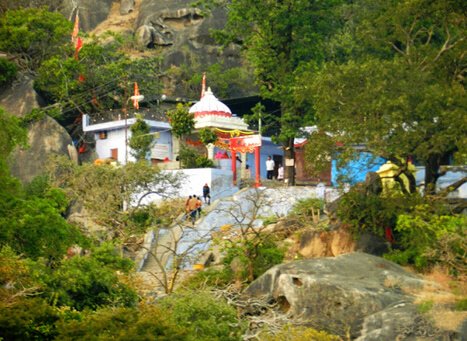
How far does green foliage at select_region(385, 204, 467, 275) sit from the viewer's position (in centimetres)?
2914

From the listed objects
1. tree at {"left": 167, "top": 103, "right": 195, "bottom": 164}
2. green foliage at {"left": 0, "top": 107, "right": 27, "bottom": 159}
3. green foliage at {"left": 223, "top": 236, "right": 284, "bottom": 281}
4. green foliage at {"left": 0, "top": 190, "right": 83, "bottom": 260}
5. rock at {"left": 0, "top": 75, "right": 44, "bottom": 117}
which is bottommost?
green foliage at {"left": 223, "top": 236, "right": 284, "bottom": 281}

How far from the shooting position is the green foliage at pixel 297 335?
2455 centimetres

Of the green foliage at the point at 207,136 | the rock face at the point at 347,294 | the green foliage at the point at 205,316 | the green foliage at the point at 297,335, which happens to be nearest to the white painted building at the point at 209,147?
the green foliage at the point at 207,136

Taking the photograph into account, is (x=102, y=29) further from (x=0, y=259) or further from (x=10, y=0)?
(x=0, y=259)

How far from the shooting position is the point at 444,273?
30.2m

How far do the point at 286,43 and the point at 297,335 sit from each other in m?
19.5

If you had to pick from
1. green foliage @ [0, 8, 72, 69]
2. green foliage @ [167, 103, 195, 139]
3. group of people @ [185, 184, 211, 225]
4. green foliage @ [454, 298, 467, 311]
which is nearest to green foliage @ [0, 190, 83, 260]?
green foliage @ [454, 298, 467, 311]

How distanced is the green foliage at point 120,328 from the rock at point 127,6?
43.3 metres

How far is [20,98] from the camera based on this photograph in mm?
51031

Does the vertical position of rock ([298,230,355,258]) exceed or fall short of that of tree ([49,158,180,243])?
it falls short

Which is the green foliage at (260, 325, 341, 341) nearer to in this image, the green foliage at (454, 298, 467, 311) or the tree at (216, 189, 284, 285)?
the green foliage at (454, 298, 467, 311)

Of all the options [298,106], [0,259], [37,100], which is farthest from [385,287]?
[37,100]

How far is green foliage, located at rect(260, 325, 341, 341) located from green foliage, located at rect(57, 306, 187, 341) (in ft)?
16.7

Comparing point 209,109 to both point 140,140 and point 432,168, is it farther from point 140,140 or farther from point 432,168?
point 432,168
